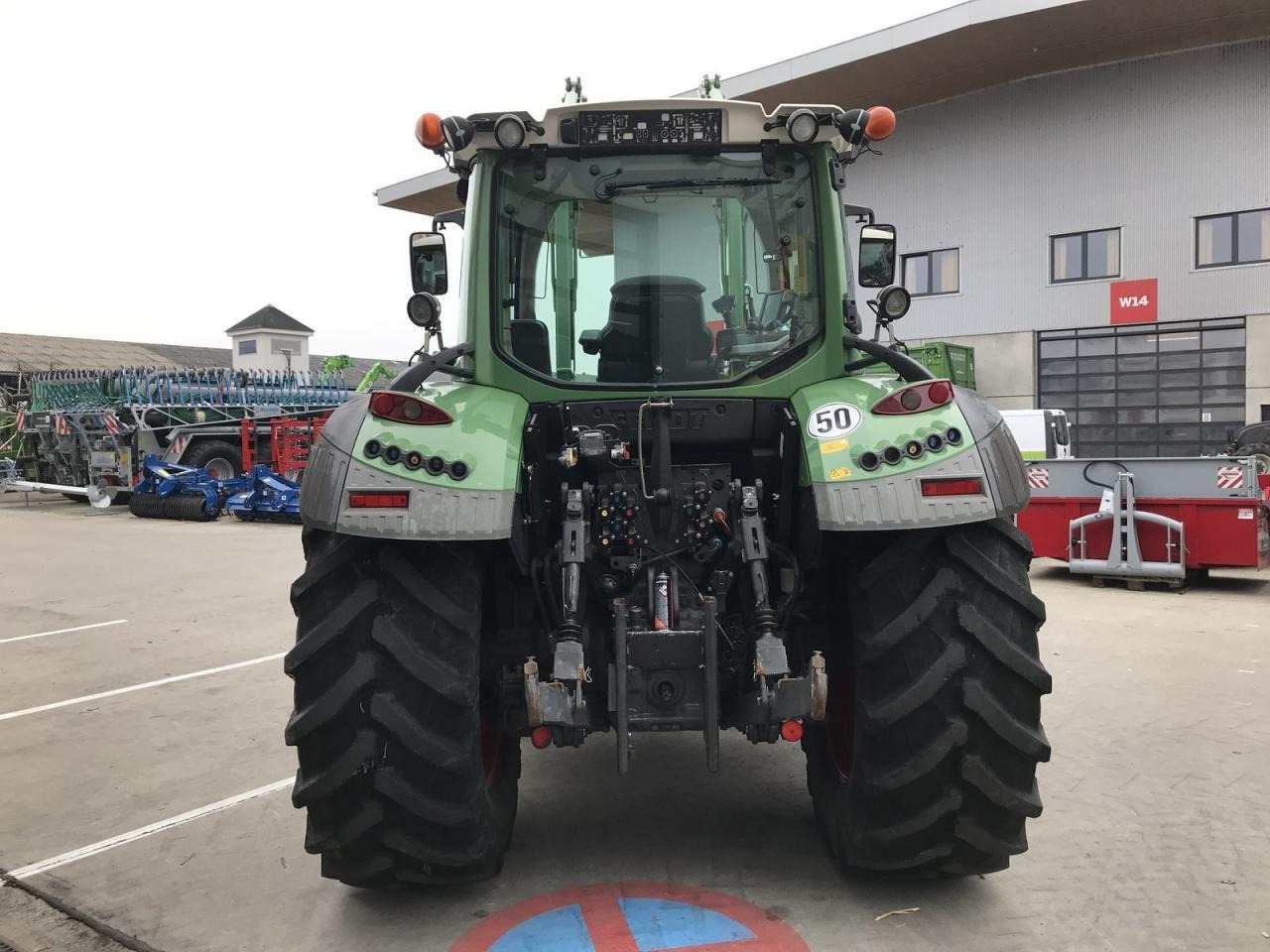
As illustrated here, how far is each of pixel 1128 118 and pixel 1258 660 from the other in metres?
18.3

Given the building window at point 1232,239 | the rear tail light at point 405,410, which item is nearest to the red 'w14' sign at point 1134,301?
the building window at point 1232,239

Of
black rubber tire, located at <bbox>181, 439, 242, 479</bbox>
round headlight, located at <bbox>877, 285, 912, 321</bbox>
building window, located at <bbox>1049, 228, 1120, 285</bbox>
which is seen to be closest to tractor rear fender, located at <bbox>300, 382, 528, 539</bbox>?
round headlight, located at <bbox>877, 285, 912, 321</bbox>

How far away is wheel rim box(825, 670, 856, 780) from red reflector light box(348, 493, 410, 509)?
1.56 meters

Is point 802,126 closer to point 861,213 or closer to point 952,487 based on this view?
point 861,213

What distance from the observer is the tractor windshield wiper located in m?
3.78

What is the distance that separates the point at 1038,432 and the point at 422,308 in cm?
1309

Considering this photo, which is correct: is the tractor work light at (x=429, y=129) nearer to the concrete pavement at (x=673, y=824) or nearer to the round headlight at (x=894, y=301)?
the round headlight at (x=894, y=301)

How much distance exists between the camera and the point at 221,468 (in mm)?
A: 22516

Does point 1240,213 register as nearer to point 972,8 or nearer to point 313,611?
point 972,8

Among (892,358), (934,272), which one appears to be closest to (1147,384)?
(934,272)

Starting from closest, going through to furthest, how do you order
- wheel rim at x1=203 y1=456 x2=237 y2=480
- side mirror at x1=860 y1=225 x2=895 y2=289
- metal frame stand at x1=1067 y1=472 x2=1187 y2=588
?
side mirror at x1=860 y1=225 x2=895 y2=289 < metal frame stand at x1=1067 y1=472 x2=1187 y2=588 < wheel rim at x1=203 y1=456 x2=237 y2=480

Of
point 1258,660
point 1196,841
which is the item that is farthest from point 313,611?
point 1258,660

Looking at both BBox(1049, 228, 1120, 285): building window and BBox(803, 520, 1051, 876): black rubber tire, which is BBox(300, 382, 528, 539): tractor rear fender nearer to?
BBox(803, 520, 1051, 876): black rubber tire

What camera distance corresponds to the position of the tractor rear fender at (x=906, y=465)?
9.93 ft
